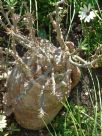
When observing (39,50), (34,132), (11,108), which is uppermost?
(39,50)

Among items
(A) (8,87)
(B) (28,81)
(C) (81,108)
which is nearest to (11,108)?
(A) (8,87)

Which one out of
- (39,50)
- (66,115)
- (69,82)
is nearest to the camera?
(39,50)

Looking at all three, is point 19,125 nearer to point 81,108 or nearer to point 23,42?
point 81,108

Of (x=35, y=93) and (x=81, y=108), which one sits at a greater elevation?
(x=35, y=93)

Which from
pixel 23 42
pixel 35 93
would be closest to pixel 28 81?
pixel 35 93

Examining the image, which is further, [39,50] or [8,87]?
[8,87]

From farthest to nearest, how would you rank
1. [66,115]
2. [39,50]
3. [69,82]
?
[66,115] < [69,82] < [39,50]
